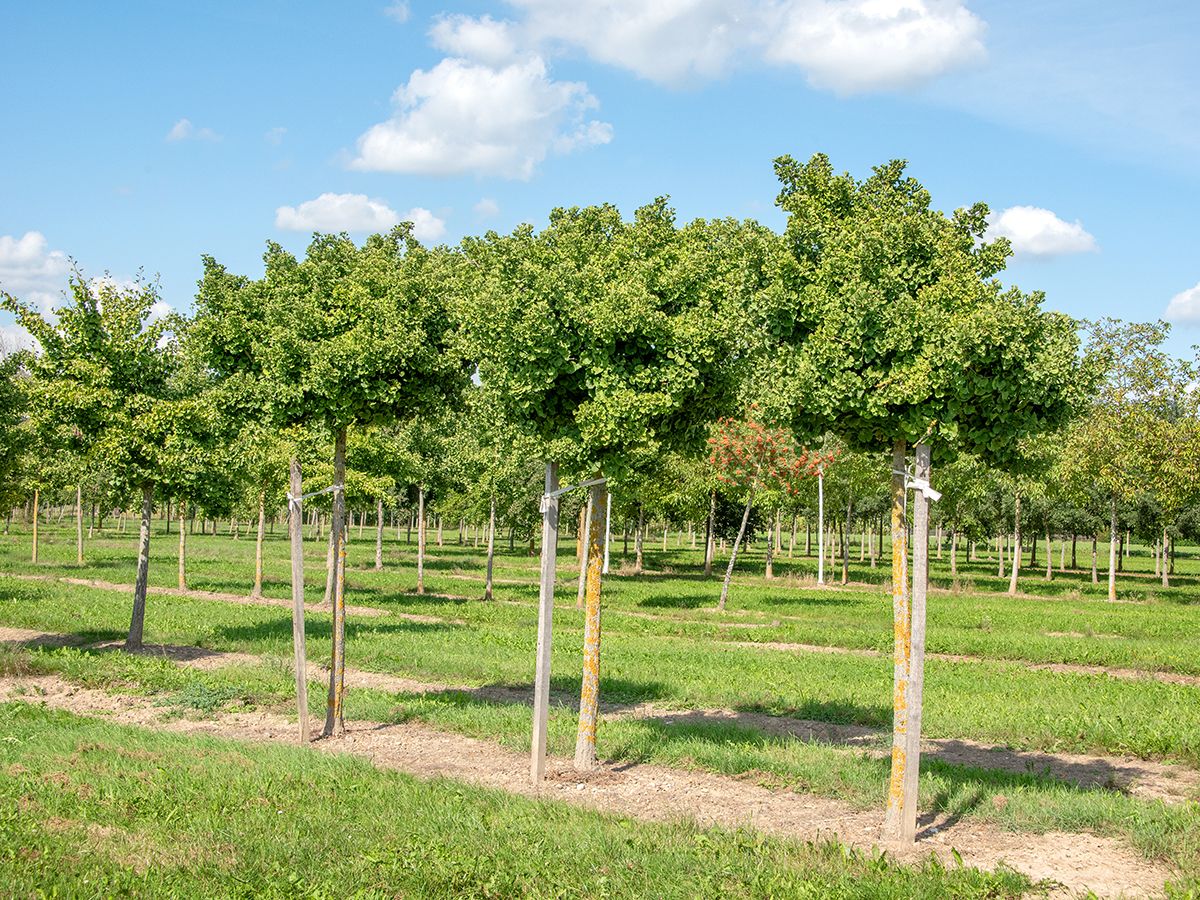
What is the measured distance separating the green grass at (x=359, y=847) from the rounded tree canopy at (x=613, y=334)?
4.78 metres

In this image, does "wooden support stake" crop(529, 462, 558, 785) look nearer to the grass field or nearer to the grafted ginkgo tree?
the grass field

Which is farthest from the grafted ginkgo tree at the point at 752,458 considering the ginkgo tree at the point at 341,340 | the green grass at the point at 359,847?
the green grass at the point at 359,847

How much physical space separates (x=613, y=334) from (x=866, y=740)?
25.5ft

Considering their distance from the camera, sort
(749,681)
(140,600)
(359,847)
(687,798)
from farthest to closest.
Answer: (140,600), (749,681), (687,798), (359,847)

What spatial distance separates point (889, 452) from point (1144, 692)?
10.5 metres

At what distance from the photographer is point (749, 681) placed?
19188 millimetres

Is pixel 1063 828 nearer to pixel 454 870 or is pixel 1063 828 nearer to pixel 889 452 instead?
pixel 889 452

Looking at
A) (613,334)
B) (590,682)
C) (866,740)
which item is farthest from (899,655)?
(613,334)

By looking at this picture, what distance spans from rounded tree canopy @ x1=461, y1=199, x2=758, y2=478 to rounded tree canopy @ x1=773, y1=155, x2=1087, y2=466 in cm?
118

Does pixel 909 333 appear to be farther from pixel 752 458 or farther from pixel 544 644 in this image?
pixel 752 458

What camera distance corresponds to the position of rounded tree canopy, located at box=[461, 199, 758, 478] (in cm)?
1191

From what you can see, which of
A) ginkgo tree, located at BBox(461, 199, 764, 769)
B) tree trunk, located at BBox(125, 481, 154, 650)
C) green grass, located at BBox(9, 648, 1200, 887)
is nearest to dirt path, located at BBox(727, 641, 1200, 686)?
green grass, located at BBox(9, 648, 1200, 887)

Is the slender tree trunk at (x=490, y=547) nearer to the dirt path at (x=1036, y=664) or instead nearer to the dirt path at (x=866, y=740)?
the dirt path at (x=1036, y=664)

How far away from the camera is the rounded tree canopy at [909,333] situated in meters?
9.91
